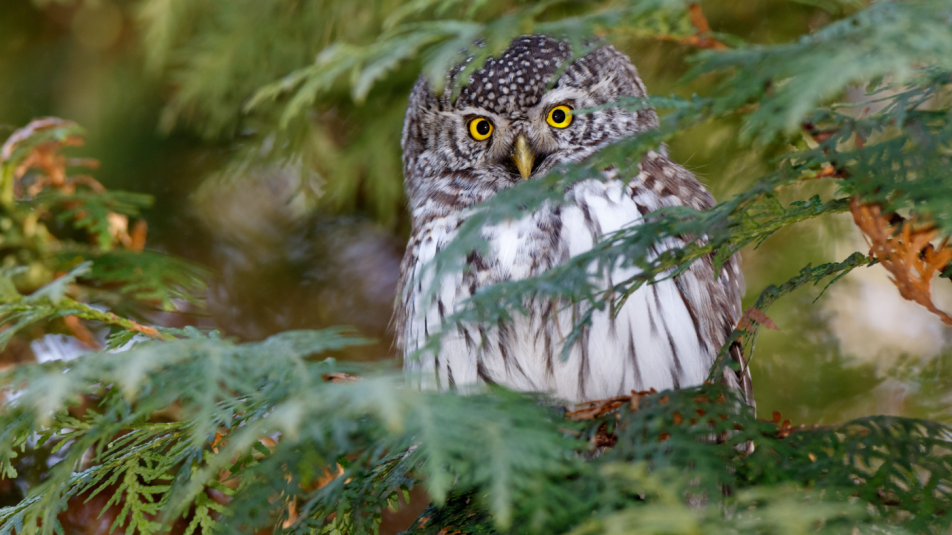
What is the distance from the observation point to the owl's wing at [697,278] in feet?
6.70

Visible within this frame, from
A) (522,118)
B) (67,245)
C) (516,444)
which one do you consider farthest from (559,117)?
(67,245)

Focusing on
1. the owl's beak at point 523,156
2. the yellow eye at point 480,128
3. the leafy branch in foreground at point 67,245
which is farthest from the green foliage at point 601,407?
the yellow eye at point 480,128

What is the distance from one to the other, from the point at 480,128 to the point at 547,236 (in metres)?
0.62

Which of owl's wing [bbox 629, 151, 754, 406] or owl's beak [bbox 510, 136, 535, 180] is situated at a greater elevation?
owl's beak [bbox 510, 136, 535, 180]

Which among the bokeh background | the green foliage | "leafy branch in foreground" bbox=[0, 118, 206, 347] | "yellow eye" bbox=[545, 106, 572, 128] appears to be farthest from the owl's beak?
"leafy branch in foreground" bbox=[0, 118, 206, 347]

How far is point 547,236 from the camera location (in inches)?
78.4

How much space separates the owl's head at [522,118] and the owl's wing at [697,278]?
0.27m

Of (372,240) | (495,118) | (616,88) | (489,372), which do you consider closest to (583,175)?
(489,372)

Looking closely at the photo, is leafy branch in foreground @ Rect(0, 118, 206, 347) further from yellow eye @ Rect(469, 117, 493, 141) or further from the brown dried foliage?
the brown dried foliage

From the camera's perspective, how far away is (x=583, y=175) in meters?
1.07

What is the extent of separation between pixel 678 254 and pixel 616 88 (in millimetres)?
1398

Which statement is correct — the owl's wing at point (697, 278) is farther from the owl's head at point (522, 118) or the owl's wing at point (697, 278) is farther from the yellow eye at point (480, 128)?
the yellow eye at point (480, 128)

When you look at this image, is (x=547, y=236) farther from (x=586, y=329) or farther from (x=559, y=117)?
(x=559, y=117)

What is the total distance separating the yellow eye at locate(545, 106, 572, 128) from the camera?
233 centimetres
